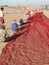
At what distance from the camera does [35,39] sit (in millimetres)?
14828

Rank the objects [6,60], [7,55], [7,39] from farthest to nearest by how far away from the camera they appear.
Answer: [7,39] → [7,55] → [6,60]

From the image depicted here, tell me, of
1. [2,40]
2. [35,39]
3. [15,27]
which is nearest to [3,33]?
[2,40]

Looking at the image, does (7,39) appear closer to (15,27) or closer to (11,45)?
(11,45)

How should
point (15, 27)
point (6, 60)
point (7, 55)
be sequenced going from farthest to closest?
point (15, 27)
point (7, 55)
point (6, 60)

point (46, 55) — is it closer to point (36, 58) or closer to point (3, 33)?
point (36, 58)

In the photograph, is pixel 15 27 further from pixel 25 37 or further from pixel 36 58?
pixel 36 58

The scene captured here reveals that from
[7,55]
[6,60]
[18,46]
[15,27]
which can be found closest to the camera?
[6,60]

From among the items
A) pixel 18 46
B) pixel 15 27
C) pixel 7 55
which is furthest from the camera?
pixel 15 27

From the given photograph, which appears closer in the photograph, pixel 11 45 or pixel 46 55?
pixel 46 55

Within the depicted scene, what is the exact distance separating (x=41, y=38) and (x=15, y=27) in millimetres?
3321

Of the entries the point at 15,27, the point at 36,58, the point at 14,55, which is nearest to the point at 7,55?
the point at 14,55

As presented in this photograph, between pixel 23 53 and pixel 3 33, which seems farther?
pixel 3 33

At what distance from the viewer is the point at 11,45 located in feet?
42.2

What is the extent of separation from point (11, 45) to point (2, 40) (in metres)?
0.68
